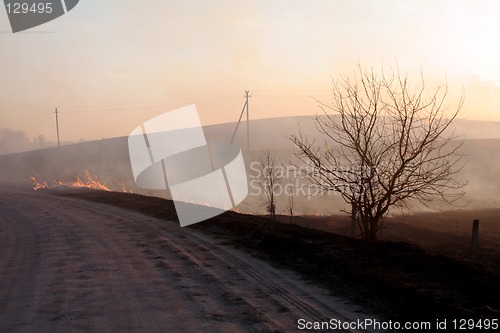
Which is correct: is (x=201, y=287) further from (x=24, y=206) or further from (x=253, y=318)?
(x=24, y=206)

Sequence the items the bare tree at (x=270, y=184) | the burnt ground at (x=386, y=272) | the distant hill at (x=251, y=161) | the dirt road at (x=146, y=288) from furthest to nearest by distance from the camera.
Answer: the distant hill at (x=251, y=161)
the bare tree at (x=270, y=184)
the burnt ground at (x=386, y=272)
the dirt road at (x=146, y=288)

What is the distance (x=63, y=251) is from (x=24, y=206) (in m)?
14.0

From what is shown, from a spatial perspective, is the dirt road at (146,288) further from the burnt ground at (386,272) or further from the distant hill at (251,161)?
the distant hill at (251,161)

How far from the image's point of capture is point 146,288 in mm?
7727

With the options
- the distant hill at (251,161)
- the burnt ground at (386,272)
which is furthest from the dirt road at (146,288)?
the distant hill at (251,161)

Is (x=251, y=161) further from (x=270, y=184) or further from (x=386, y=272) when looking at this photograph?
(x=386, y=272)

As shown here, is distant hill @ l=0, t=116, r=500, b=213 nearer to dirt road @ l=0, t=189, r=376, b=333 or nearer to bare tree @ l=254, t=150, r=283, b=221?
bare tree @ l=254, t=150, r=283, b=221

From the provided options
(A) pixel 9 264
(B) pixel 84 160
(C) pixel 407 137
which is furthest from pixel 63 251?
(B) pixel 84 160

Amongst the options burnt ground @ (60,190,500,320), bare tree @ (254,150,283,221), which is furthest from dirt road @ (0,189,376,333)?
bare tree @ (254,150,283,221)

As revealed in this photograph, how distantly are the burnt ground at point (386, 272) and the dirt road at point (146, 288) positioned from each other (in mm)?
555

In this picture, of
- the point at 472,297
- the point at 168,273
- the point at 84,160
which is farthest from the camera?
the point at 84,160

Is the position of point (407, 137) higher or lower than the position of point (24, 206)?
higher

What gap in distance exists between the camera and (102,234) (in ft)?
44.5

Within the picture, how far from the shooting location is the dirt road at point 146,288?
20.0 feet
